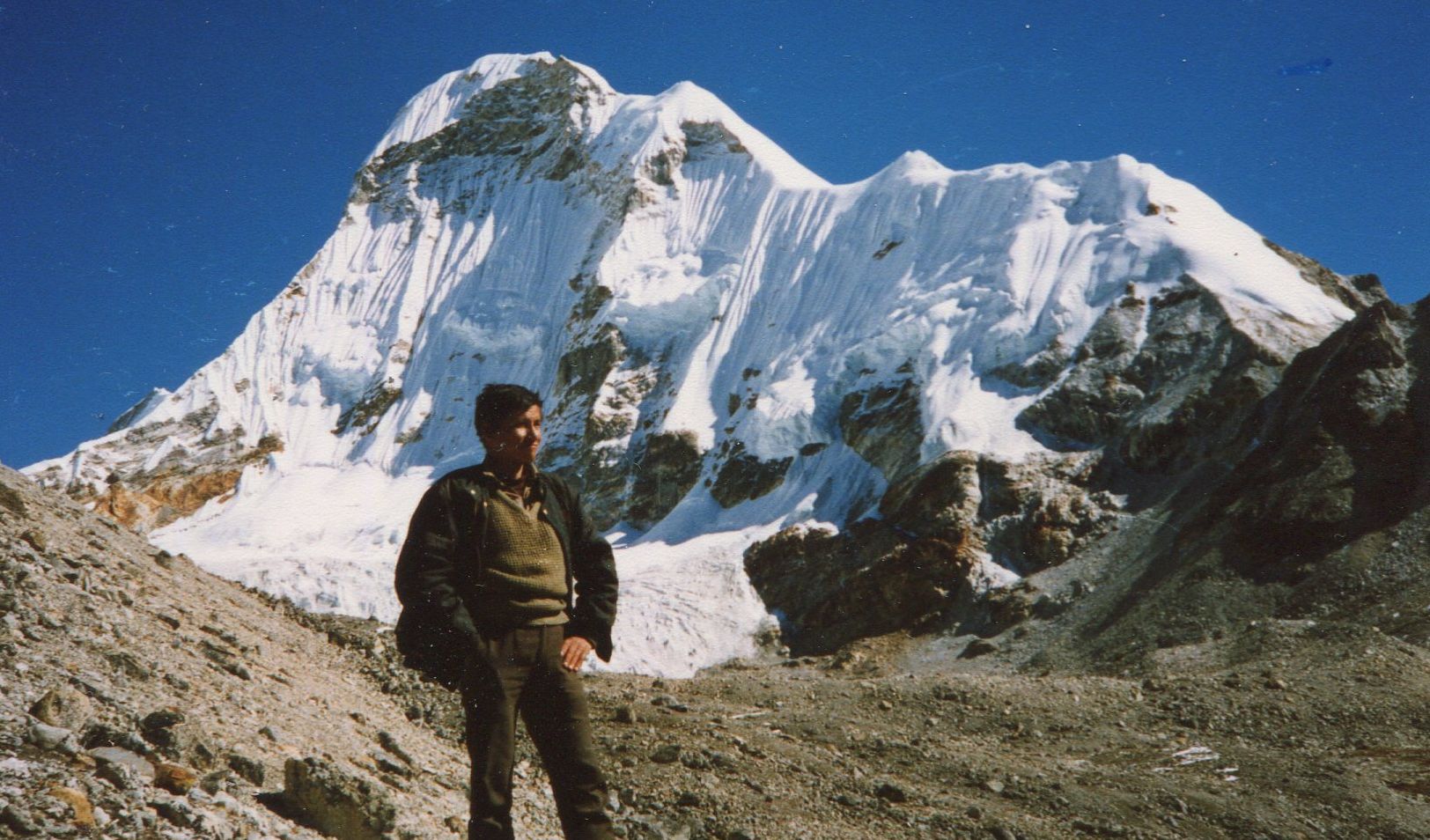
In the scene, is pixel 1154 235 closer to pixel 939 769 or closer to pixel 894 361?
pixel 894 361

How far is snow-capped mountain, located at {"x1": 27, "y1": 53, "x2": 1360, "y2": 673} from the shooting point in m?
37.7

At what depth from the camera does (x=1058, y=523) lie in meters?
32.2

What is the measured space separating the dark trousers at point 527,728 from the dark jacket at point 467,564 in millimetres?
138

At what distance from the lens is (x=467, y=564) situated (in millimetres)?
4672

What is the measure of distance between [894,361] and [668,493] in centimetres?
1310

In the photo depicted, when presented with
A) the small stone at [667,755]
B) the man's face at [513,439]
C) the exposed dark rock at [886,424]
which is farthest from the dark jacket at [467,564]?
the exposed dark rock at [886,424]

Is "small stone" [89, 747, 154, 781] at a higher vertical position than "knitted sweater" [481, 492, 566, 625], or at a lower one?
lower

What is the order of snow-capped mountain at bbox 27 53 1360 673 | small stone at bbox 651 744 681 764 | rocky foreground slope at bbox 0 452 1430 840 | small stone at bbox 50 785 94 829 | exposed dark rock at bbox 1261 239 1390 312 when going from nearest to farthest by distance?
1. small stone at bbox 50 785 94 829
2. rocky foreground slope at bbox 0 452 1430 840
3. small stone at bbox 651 744 681 764
4. snow-capped mountain at bbox 27 53 1360 673
5. exposed dark rock at bbox 1261 239 1390 312

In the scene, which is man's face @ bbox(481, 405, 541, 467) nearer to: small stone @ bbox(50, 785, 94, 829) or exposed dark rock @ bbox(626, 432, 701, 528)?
small stone @ bbox(50, 785, 94, 829)

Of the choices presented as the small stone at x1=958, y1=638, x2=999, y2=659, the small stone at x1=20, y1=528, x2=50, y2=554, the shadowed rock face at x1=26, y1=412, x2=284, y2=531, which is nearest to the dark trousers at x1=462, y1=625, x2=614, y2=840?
the small stone at x1=20, y1=528, x2=50, y2=554

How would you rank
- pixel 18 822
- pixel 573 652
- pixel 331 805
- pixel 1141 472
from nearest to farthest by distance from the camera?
pixel 18 822
pixel 573 652
pixel 331 805
pixel 1141 472

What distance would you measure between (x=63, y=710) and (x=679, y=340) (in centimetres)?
5806

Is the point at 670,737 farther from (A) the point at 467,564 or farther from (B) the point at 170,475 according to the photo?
(B) the point at 170,475

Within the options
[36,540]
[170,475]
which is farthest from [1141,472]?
[170,475]
